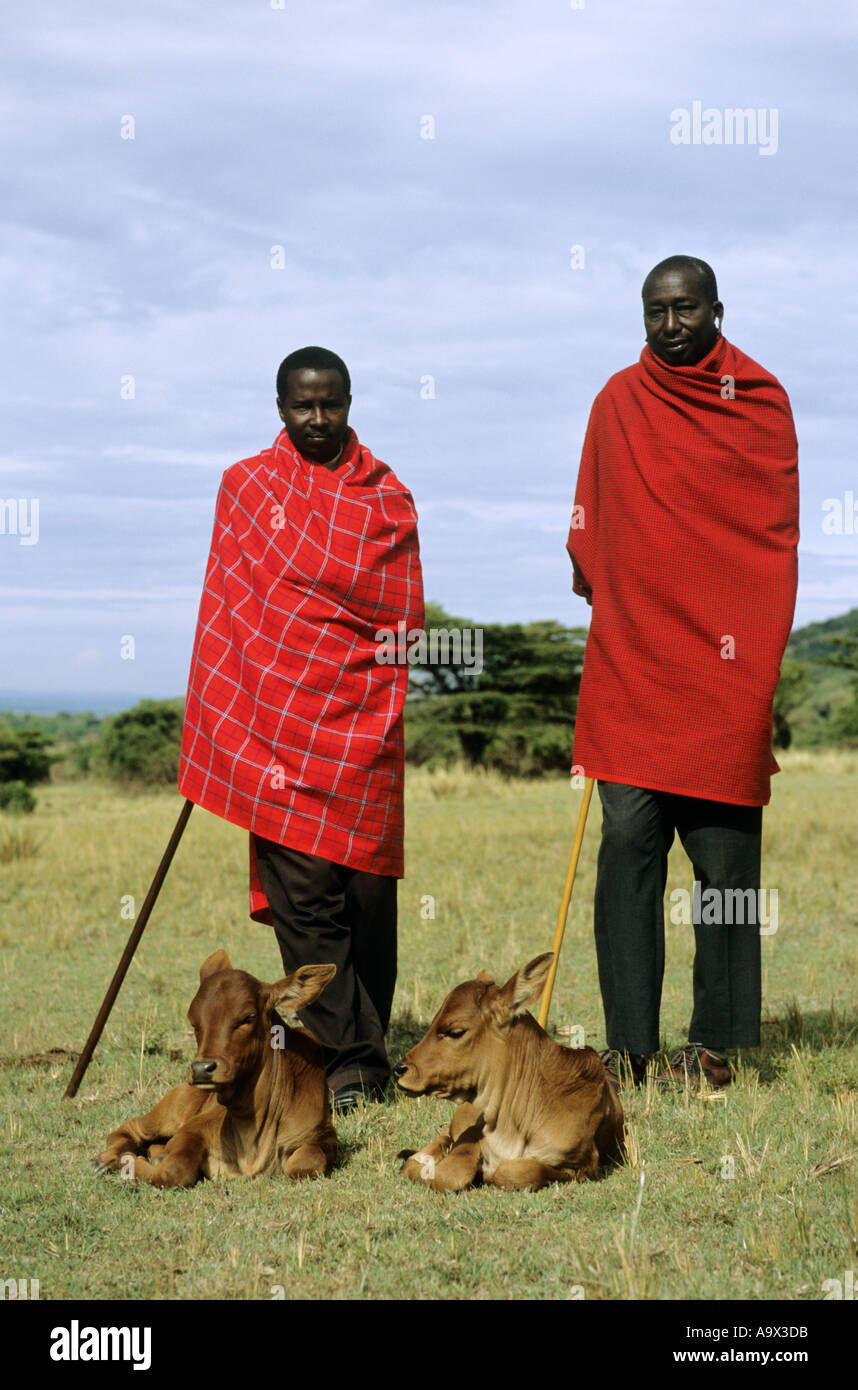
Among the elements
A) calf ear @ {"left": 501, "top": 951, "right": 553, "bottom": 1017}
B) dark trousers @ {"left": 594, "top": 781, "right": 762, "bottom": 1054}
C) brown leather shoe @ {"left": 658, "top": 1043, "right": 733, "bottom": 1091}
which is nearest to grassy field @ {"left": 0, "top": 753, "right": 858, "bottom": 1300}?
brown leather shoe @ {"left": 658, "top": 1043, "right": 733, "bottom": 1091}

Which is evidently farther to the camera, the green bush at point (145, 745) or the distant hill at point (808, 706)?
the distant hill at point (808, 706)

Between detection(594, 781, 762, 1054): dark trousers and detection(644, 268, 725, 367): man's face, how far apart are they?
1701mm

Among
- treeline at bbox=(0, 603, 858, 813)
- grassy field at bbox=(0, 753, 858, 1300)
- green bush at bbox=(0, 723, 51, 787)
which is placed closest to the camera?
grassy field at bbox=(0, 753, 858, 1300)

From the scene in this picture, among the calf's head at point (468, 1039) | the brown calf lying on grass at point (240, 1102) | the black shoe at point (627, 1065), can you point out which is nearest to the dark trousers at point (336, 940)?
the brown calf lying on grass at point (240, 1102)

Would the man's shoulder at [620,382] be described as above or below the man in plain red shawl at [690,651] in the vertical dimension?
above

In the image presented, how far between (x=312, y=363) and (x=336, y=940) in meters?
2.27

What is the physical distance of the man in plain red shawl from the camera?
5262 mm

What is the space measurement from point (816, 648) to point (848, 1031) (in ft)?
285

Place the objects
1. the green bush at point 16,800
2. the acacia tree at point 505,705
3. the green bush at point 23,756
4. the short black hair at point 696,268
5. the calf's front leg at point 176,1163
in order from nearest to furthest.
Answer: the calf's front leg at point 176,1163 → the short black hair at point 696,268 → the green bush at point 16,800 → the green bush at point 23,756 → the acacia tree at point 505,705

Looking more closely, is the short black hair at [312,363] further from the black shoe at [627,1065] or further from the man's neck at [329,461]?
the black shoe at [627,1065]

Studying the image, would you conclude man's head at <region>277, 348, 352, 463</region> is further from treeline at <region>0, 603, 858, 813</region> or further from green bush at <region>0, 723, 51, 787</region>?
green bush at <region>0, 723, 51, 787</region>

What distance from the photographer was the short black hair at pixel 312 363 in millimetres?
5379

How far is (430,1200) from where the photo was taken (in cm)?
414

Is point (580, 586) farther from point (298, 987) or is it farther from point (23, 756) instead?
point (23, 756)
